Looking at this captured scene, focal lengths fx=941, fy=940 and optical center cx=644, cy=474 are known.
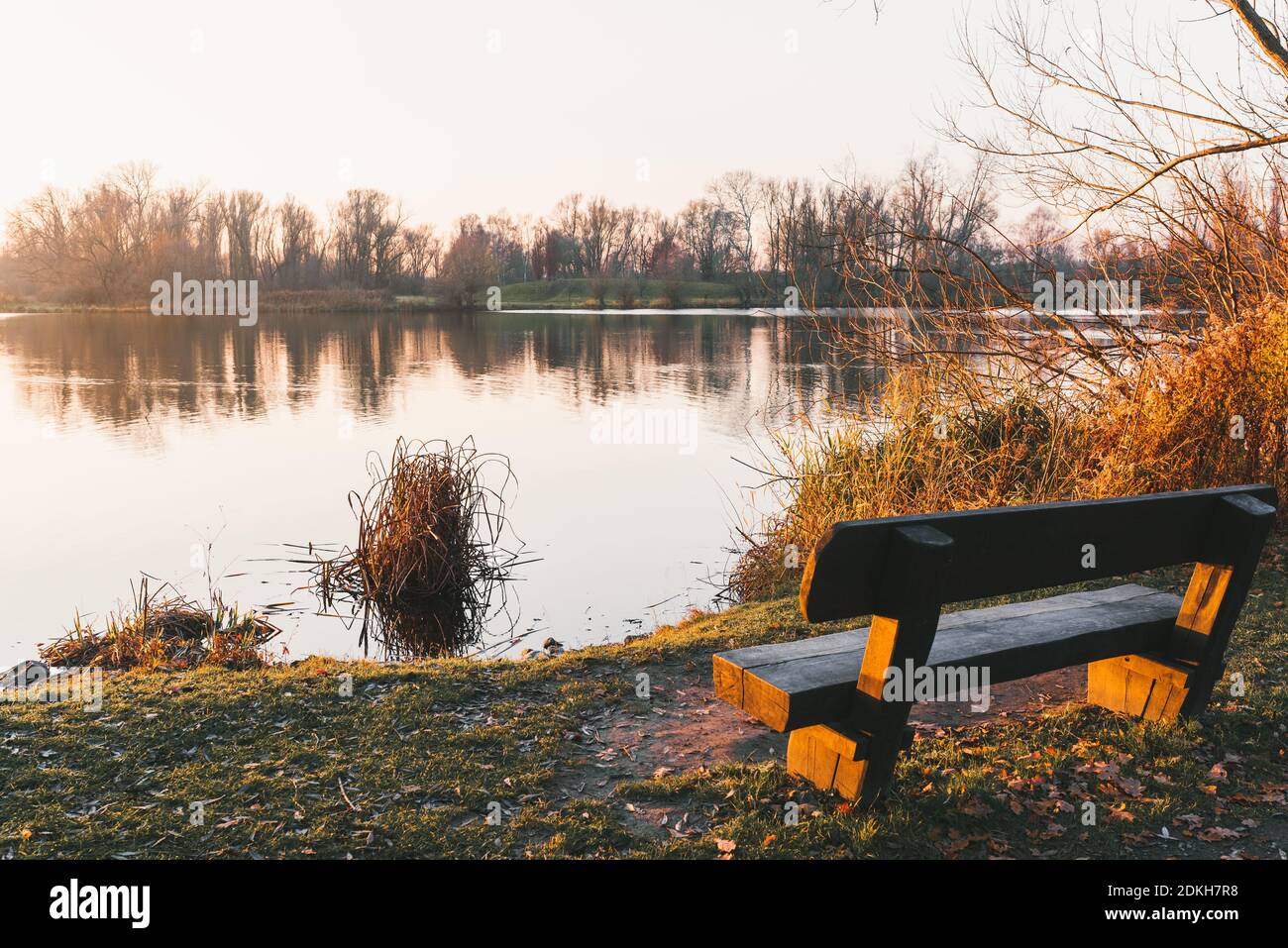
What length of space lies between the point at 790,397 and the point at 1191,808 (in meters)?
18.8

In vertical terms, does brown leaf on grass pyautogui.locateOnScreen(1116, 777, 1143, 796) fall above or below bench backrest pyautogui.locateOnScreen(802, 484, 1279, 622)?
below

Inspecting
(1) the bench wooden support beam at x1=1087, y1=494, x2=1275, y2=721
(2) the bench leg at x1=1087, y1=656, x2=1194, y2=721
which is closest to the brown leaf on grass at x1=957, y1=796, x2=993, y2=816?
(2) the bench leg at x1=1087, y1=656, x2=1194, y2=721

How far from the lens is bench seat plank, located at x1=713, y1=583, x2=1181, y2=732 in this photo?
355 cm

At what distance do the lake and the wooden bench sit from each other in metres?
5.07

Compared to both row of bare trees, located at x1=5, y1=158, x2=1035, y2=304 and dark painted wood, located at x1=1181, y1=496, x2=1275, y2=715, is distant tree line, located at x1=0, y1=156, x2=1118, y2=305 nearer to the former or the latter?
row of bare trees, located at x1=5, y1=158, x2=1035, y2=304

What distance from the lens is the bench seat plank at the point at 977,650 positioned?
3551 mm

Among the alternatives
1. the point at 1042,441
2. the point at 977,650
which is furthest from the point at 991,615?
the point at 1042,441

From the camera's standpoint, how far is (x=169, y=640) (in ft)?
25.9

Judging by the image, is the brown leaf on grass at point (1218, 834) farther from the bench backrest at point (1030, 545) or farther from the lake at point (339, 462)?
the lake at point (339, 462)
